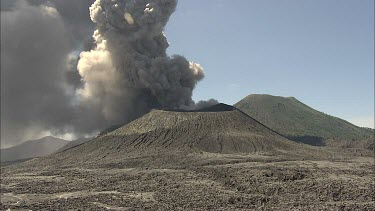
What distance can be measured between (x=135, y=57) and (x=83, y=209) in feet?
324

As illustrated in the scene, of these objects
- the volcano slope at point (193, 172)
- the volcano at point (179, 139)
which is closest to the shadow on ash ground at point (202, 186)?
the volcano slope at point (193, 172)

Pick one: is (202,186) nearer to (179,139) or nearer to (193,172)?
(193,172)

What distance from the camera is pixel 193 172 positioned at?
267 ft


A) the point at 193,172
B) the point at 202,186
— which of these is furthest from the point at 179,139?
→ the point at 202,186

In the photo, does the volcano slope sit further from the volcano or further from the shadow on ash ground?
the volcano

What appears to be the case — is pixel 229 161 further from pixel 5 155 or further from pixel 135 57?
pixel 5 155

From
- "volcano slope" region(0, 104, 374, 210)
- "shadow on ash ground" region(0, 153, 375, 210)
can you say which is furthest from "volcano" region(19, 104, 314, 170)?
"shadow on ash ground" region(0, 153, 375, 210)

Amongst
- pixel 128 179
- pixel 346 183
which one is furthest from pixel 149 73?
pixel 346 183

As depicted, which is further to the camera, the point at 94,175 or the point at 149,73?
the point at 149,73

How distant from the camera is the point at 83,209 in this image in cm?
5181

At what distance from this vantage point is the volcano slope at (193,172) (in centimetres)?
5650

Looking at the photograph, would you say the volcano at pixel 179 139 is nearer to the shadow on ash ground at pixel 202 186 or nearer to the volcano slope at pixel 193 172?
the volcano slope at pixel 193 172

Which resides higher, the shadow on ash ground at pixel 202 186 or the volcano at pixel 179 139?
the volcano at pixel 179 139

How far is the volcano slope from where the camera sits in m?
56.5
